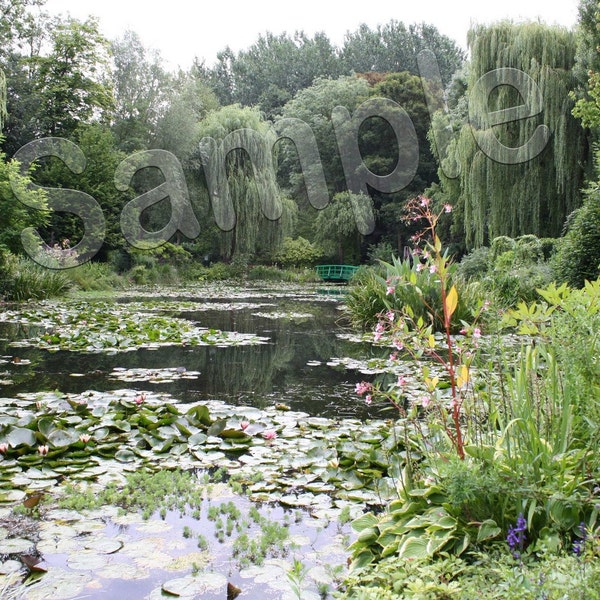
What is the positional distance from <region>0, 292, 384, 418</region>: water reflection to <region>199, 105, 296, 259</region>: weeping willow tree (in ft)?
44.9

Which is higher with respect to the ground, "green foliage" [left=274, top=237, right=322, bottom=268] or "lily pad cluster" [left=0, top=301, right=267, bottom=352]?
"green foliage" [left=274, top=237, right=322, bottom=268]

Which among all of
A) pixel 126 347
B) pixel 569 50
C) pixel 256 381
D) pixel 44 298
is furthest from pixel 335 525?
pixel 569 50

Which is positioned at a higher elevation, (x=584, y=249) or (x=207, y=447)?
(x=584, y=249)

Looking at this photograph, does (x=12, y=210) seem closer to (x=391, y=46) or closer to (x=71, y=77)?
(x=71, y=77)

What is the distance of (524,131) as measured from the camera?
1237 centimetres

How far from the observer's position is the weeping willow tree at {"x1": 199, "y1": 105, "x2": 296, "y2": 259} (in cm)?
2077

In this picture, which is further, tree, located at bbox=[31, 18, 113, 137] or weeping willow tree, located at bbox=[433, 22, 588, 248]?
tree, located at bbox=[31, 18, 113, 137]

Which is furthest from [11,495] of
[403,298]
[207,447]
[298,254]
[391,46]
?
[391,46]

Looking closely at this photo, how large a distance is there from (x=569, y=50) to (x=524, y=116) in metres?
1.67

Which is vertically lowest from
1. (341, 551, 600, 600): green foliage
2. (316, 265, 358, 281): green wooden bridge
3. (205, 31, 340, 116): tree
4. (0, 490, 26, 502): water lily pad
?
(316, 265, 358, 281): green wooden bridge

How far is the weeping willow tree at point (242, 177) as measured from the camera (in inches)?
818

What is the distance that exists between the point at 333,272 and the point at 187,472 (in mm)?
22226

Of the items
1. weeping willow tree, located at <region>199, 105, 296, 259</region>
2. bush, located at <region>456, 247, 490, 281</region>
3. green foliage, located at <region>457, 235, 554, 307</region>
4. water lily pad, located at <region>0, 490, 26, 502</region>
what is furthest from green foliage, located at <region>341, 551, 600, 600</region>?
weeping willow tree, located at <region>199, 105, 296, 259</region>

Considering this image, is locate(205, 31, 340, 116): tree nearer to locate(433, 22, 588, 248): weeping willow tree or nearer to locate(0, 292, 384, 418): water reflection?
locate(433, 22, 588, 248): weeping willow tree
